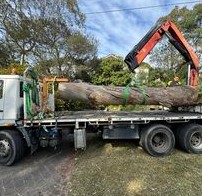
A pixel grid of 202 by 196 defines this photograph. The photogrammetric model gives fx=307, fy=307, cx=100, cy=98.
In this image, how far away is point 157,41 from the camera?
10.2m

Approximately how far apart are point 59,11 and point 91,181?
22.4m

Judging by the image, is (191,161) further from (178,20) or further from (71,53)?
(178,20)

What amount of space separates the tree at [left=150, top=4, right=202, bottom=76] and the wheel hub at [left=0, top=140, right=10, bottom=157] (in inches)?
903

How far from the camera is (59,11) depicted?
26750 millimetres

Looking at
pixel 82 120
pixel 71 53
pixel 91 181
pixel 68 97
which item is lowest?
pixel 91 181

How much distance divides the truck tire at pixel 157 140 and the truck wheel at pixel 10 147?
343 centimetres

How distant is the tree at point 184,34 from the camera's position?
1161 inches

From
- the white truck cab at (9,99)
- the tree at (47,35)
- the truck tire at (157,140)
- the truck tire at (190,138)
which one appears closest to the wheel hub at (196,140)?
the truck tire at (190,138)

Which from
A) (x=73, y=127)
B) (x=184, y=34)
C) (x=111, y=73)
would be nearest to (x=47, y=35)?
(x=111, y=73)

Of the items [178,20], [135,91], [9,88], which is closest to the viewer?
[9,88]

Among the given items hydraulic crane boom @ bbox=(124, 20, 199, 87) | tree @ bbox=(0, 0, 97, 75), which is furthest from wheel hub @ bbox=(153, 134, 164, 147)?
tree @ bbox=(0, 0, 97, 75)

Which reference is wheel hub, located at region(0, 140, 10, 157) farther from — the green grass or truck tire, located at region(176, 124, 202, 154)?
truck tire, located at region(176, 124, 202, 154)

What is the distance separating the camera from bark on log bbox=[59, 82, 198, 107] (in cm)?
956

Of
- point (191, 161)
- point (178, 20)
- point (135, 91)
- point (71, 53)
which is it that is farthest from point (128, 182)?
point (178, 20)
